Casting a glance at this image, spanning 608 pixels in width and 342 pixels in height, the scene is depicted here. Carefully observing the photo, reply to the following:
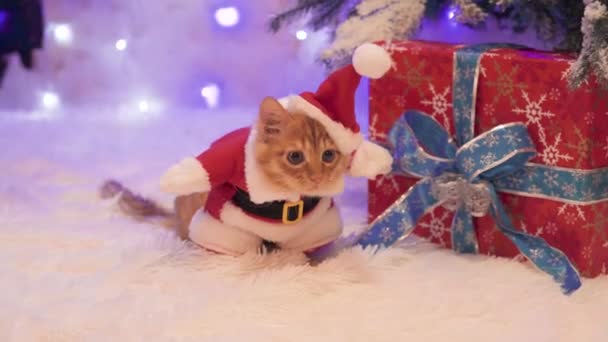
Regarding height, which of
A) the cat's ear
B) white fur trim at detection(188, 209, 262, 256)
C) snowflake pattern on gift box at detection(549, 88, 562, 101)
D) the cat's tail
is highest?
snowflake pattern on gift box at detection(549, 88, 562, 101)

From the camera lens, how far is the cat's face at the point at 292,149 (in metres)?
1.10

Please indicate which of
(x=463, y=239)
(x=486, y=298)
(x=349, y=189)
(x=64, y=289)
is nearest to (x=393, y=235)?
(x=463, y=239)

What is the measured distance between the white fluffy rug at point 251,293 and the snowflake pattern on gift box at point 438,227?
0.04 m

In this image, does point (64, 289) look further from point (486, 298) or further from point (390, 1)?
point (390, 1)

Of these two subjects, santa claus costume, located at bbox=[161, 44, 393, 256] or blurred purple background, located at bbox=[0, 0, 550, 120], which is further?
blurred purple background, located at bbox=[0, 0, 550, 120]

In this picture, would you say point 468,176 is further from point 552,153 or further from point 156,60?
point 156,60

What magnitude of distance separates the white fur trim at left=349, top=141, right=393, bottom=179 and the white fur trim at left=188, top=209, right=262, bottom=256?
0.56 feet

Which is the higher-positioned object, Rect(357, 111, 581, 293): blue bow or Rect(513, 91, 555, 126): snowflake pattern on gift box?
Rect(513, 91, 555, 126): snowflake pattern on gift box

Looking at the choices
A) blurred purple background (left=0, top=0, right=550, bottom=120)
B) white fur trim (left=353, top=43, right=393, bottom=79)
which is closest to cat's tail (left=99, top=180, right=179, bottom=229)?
white fur trim (left=353, top=43, right=393, bottom=79)

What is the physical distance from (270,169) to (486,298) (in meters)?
0.33

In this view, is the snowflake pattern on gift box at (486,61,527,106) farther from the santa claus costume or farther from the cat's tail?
the cat's tail

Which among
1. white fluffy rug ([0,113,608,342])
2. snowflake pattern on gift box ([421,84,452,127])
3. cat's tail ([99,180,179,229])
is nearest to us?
white fluffy rug ([0,113,608,342])

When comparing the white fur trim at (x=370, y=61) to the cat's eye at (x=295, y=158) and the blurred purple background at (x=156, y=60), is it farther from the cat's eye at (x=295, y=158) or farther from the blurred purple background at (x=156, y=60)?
the blurred purple background at (x=156, y=60)

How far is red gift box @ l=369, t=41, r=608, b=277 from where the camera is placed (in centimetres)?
112
